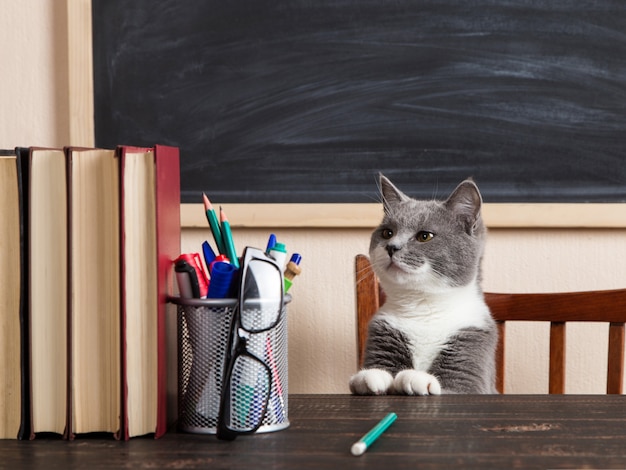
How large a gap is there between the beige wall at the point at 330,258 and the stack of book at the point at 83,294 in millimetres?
842

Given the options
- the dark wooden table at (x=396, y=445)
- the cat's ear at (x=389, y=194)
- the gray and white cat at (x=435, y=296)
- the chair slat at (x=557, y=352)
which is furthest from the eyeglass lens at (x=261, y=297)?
the chair slat at (x=557, y=352)

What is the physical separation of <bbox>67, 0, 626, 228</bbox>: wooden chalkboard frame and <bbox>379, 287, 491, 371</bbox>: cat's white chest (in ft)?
0.89

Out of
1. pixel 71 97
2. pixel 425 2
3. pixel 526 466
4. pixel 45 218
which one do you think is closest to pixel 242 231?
pixel 71 97

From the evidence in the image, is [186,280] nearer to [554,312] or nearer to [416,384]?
[416,384]

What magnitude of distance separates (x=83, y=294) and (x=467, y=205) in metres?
0.72

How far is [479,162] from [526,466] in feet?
3.06

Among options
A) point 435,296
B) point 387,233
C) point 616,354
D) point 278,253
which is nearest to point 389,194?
point 387,233

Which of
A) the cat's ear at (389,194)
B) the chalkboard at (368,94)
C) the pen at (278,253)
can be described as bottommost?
the pen at (278,253)

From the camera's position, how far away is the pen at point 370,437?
1.85 feet

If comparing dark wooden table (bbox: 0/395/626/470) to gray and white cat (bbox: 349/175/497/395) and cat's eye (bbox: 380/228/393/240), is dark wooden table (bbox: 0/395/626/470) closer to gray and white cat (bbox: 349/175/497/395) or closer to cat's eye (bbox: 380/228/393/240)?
gray and white cat (bbox: 349/175/497/395)

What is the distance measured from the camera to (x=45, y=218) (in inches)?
24.2

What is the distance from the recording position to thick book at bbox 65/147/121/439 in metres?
0.60

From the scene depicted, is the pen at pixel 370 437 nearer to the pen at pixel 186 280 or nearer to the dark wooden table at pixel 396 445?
the dark wooden table at pixel 396 445

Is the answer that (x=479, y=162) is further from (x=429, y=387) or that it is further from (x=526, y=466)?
(x=526, y=466)
